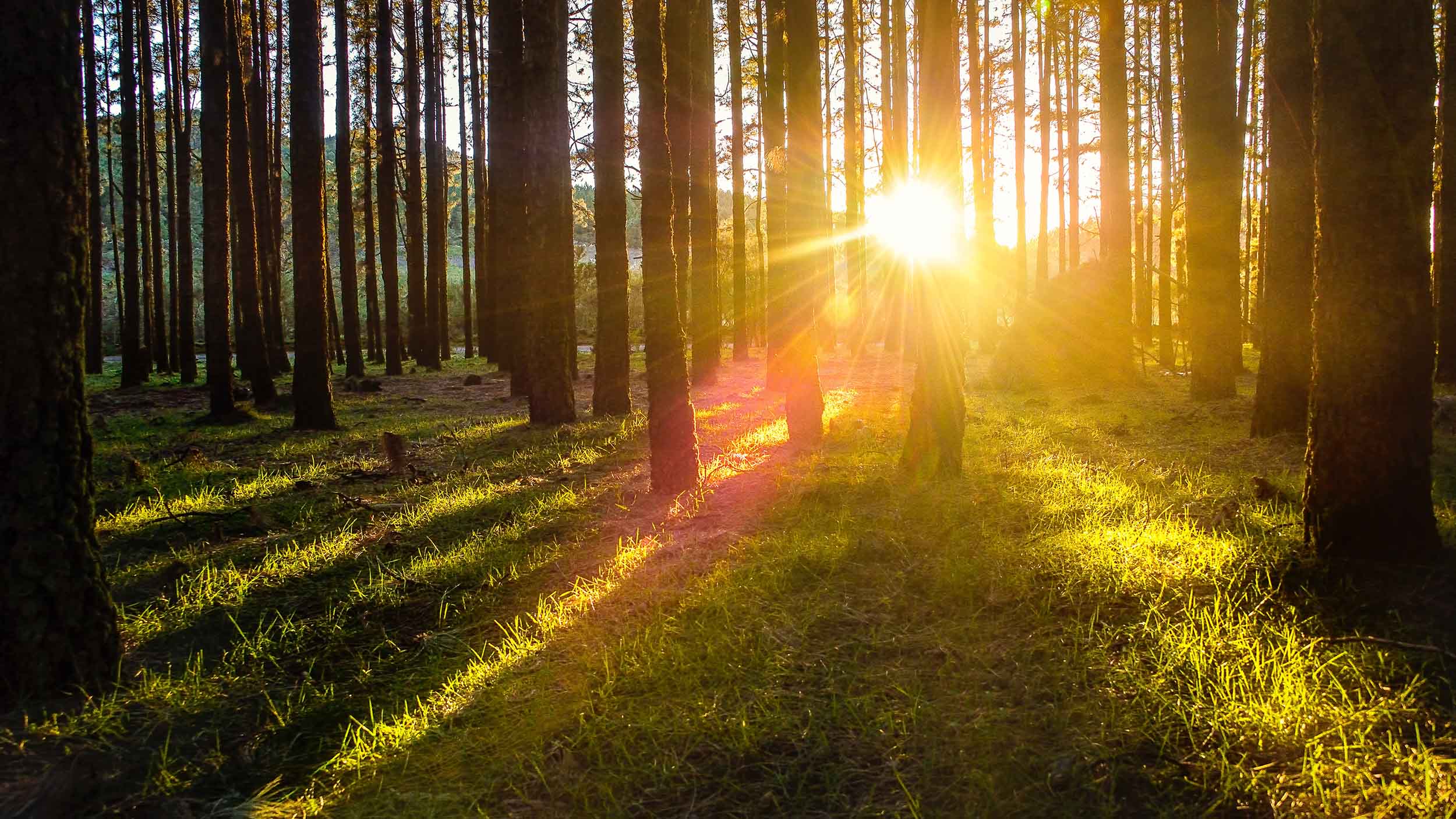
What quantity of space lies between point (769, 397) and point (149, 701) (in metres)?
11.3

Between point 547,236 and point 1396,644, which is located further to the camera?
point 547,236

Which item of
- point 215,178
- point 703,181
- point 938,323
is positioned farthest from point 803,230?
point 215,178

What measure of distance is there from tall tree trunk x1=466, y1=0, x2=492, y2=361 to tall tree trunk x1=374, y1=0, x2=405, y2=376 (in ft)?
8.90

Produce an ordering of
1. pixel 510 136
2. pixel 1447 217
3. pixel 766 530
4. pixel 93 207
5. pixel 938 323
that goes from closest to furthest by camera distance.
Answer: pixel 766 530, pixel 938 323, pixel 1447 217, pixel 510 136, pixel 93 207

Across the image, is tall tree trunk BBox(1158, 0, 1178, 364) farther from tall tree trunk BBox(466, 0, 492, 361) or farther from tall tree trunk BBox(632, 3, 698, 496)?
tall tree trunk BBox(466, 0, 492, 361)

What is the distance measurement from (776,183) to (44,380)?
29.5 feet

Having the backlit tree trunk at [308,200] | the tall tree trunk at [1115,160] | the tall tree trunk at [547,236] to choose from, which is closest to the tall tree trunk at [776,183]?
the tall tree trunk at [547,236]

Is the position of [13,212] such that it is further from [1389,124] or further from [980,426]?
[980,426]

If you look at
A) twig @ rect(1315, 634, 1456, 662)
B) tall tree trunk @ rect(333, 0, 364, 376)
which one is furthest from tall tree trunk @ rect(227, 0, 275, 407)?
twig @ rect(1315, 634, 1456, 662)

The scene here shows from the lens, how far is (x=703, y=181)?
13.4 m

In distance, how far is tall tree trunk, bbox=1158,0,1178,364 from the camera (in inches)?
656

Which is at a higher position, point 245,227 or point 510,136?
A: point 510,136

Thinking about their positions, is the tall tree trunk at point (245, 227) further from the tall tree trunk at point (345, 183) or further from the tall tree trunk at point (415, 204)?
the tall tree trunk at point (415, 204)

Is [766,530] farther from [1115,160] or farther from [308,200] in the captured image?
[1115,160]
